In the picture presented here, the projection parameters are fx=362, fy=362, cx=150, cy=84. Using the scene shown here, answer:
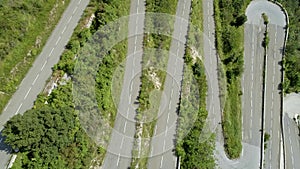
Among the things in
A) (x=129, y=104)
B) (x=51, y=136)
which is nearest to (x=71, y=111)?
(x=51, y=136)

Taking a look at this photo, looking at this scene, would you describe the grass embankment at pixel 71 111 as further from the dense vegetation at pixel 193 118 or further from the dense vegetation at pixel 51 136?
the dense vegetation at pixel 193 118

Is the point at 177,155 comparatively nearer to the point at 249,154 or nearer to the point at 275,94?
the point at 249,154

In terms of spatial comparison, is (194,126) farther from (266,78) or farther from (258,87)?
(266,78)

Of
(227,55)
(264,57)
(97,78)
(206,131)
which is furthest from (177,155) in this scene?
(264,57)

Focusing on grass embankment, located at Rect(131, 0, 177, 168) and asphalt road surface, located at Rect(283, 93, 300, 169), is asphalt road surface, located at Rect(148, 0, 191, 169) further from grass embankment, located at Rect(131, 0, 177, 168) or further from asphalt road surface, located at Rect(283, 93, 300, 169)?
asphalt road surface, located at Rect(283, 93, 300, 169)

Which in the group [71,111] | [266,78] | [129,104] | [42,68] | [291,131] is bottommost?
[71,111]

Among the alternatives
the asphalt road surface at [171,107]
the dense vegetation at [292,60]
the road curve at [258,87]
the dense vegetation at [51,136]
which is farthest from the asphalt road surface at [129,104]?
the dense vegetation at [292,60]
